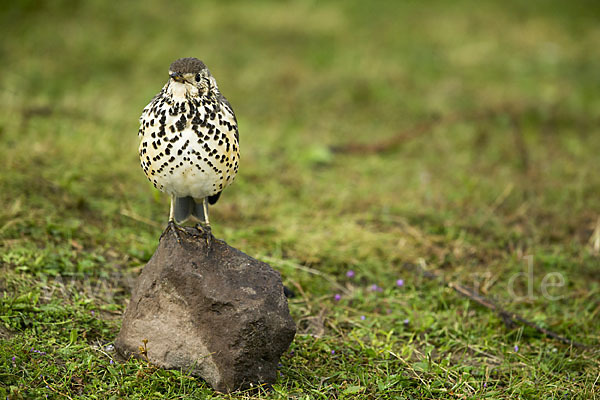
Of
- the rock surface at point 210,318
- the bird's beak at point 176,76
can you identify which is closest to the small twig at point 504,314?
the rock surface at point 210,318

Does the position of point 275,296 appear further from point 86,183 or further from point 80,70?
point 80,70

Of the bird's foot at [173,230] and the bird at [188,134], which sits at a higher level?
the bird at [188,134]

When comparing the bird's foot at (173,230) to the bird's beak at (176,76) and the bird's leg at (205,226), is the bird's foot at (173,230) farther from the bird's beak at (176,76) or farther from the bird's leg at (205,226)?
the bird's beak at (176,76)

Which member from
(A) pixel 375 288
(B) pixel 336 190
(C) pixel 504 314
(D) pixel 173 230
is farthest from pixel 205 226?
(B) pixel 336 190

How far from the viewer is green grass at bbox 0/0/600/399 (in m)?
3.97

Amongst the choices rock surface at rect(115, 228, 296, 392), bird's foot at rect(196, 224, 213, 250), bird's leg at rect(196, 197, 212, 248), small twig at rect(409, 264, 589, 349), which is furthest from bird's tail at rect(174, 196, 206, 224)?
small twig at rect(409, 264, 589, 349)

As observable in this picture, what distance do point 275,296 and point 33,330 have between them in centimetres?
141

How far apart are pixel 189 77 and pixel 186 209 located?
3.08 feet

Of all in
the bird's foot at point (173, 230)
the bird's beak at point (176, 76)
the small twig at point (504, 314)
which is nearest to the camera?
the bird's beak at point (176, 76)

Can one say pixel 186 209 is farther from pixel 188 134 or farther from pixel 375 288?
pixel 375 288

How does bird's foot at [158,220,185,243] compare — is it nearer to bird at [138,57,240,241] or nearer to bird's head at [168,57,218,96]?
bird at [138,57,240,241]

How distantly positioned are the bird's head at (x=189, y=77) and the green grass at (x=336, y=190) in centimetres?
152

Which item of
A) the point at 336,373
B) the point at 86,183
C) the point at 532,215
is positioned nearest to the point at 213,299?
the point at 336,373

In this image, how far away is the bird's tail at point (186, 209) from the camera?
4238 mm
